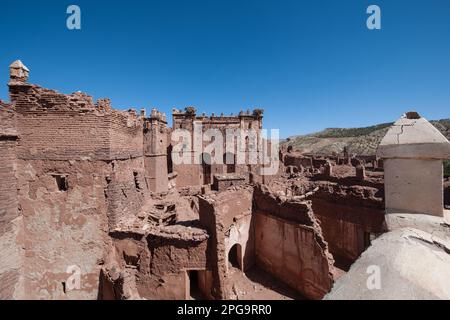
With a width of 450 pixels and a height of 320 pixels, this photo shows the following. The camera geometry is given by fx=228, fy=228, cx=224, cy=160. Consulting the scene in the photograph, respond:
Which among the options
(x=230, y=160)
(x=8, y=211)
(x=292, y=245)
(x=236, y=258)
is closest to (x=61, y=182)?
(x=8, y=211)

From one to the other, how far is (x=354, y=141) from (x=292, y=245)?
8941cm

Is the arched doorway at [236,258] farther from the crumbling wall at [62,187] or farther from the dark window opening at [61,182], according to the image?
the dark window opening at [61,182]

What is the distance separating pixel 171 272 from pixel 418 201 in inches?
355

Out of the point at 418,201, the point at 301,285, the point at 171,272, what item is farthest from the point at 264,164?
the point at 418,201

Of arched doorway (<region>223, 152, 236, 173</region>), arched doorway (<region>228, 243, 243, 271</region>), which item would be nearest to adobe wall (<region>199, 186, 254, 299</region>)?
arched doorway (<region>228, 243, 243, 271</region>)

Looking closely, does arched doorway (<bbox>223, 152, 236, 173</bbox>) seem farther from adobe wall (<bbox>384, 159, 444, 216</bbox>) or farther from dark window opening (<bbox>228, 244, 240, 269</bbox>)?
adobe wall (<bbox>384, 159, 444, 216</bbox>)

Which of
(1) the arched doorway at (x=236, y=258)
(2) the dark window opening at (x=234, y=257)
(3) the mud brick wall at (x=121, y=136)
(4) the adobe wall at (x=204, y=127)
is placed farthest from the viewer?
(4) the adobe wall at (x=204, y=127)

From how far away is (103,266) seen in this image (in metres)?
8.74

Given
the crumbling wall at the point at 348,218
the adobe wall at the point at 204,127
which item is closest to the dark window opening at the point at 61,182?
the crumbling wall at the point at 348,218

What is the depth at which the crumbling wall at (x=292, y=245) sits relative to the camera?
989 cm

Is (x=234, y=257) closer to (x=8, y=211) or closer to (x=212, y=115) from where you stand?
(x=8, y=211)

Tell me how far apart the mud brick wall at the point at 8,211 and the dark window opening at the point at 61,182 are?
1219mm

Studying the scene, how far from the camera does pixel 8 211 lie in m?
7.73
